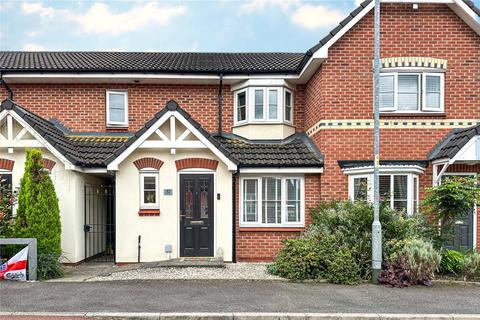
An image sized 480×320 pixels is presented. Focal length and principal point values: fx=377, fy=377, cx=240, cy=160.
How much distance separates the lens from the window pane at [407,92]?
1094cm

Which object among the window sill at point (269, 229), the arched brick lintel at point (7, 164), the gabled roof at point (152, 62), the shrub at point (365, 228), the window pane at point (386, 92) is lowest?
the window sill at point (269, 229)

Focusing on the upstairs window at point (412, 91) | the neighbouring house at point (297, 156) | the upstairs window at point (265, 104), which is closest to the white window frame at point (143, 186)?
the neighbouring house at point (297, 156)

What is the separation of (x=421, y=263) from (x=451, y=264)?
4.71 ft

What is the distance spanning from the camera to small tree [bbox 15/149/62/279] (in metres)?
9.05

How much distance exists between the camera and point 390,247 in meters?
8.82

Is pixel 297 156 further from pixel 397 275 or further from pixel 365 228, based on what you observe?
pixel 397 275

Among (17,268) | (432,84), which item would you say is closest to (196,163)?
(17,268)

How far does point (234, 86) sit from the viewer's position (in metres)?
12.8

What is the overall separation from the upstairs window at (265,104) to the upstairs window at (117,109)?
3.91 meters


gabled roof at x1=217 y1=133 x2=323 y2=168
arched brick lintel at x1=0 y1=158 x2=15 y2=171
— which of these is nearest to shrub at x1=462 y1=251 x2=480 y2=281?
gabled roof at x1=217 y1=133 x2=323 y2=168

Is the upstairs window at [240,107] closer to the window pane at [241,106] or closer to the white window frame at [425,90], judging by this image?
the window pane at [241,106]

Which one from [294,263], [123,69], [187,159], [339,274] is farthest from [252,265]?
[123,69]

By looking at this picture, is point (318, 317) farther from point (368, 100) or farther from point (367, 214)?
point (368, 100)

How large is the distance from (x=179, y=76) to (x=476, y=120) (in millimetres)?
9041
